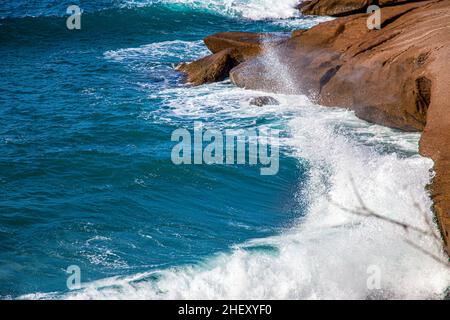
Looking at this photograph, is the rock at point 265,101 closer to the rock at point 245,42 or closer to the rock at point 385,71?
the rock at point 385,71

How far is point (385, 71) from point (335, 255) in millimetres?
4698

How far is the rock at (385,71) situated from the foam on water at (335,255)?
18.3 inches

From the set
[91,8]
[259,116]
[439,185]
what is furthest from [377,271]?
[91,8]

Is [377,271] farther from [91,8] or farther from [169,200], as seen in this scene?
[91,8]

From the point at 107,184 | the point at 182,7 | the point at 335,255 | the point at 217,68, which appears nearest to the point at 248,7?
the point at 182,7

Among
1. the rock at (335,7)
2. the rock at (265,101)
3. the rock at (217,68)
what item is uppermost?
the rock at (335,7)

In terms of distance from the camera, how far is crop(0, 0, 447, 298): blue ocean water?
7.49 m

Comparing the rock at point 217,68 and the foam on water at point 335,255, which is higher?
the rock at point 217,68

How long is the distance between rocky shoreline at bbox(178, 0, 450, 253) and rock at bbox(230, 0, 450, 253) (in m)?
0.02

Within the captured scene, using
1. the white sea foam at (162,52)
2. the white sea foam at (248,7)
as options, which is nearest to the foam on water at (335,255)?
the white sea foam at (162,52)

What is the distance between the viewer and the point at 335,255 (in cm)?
770

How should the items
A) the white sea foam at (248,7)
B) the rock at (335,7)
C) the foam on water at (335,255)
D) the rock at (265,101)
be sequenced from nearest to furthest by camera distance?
the foam on water at (335,255) → the rock at (265,101) → the rock at (335,7) → the white sea foam at (248,7)

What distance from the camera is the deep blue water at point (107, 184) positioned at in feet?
26.9
